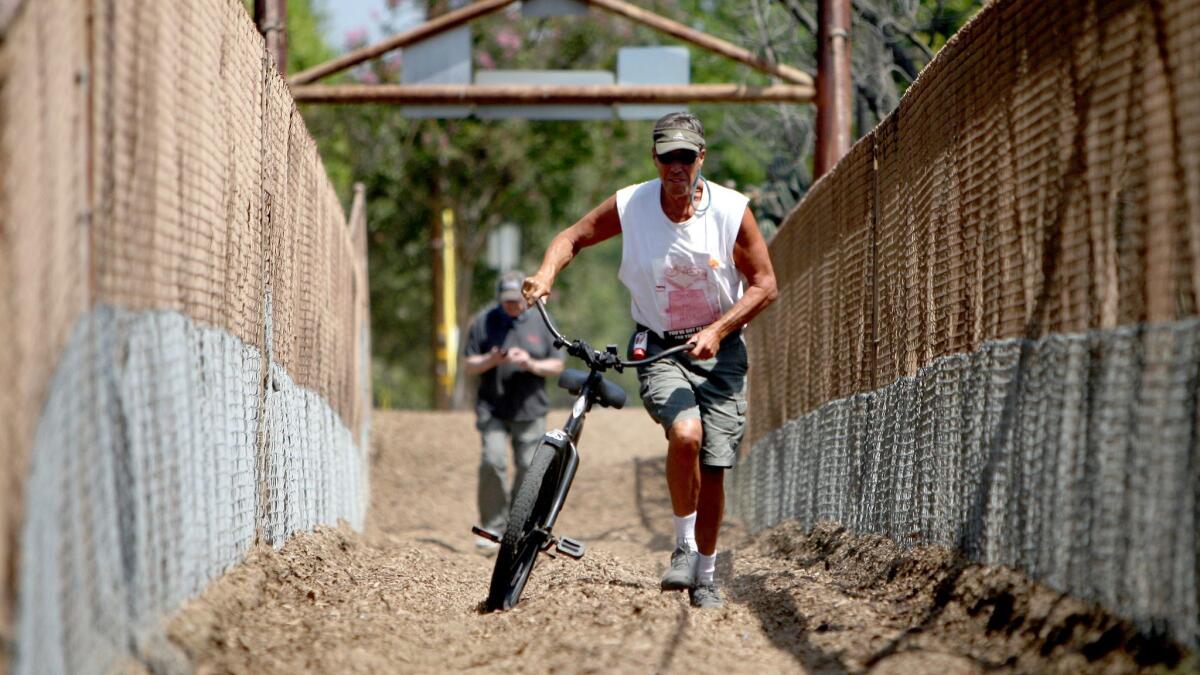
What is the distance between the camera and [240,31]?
5.54 meters

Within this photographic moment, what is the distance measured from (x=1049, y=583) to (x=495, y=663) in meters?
1.81

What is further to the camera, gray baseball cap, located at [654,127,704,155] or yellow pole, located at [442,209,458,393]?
yellow pole, located at [442,209,458,393]

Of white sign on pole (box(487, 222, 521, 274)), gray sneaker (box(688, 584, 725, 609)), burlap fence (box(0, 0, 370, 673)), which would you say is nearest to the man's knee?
gray sneaker (box(688, 584, 725, 609))

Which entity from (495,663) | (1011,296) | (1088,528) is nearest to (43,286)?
(495,663)

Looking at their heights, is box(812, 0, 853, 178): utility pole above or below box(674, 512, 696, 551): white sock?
above

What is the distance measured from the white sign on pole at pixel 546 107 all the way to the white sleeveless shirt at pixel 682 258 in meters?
7.96

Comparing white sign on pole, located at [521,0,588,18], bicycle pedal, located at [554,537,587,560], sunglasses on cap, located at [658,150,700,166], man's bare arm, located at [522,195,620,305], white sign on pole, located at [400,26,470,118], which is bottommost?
bicycle pedal, located at [554,537,587,560]

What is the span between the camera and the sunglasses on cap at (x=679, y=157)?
6203 mm

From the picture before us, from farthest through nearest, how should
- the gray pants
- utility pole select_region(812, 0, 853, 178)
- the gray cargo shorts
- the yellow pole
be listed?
the yellow pole < utility pole select_region(812, 0, 853, 178) < the gray pants < the gray cargo shorts

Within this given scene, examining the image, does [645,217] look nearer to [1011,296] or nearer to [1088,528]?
[1011,296]

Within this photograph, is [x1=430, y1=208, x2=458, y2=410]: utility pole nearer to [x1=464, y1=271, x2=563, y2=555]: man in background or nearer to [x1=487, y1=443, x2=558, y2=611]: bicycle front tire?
[x1=464, y1=271, x2=563, y2=555]: man in background

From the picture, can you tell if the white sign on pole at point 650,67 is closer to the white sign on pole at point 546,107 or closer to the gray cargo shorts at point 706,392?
the white sign on pole at point 546,107

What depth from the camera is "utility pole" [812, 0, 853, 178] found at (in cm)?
1259

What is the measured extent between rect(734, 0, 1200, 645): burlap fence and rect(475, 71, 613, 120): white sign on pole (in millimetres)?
6817
